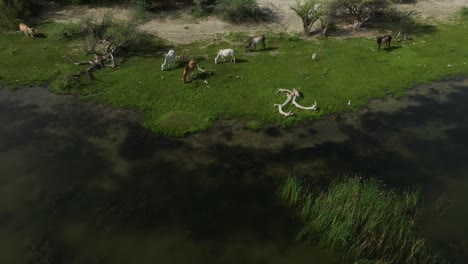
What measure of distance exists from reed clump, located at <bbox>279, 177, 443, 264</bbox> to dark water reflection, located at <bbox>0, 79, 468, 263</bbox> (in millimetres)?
728

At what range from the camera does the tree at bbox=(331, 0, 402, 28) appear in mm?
35303

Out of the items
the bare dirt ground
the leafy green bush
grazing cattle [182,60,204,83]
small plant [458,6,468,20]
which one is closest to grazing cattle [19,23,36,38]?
the leafy green bush

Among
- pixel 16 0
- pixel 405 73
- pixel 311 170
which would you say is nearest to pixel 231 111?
pixel 311 170

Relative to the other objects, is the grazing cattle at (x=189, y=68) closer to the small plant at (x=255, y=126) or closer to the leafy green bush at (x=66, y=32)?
the small plant at (x=255, y=126)

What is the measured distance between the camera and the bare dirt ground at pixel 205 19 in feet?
119

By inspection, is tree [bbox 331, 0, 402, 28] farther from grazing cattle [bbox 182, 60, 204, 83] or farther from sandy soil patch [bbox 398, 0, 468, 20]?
grazing cattle [bbox 182, 60, 204, 83]


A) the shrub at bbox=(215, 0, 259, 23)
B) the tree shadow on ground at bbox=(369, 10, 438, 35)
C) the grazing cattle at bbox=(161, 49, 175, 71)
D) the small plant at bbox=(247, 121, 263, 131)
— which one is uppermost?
the shrub at bbox=(215, 0, 259, 23)

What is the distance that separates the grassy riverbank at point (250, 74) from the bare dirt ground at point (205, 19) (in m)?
2.23

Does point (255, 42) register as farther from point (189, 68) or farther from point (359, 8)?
point (359, 8)

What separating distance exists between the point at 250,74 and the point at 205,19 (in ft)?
44.5

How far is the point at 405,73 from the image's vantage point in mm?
28359

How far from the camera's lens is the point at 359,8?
35.9 m

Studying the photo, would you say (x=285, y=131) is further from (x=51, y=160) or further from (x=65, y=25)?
(x=65, y=25)

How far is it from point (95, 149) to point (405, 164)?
1755 cm
